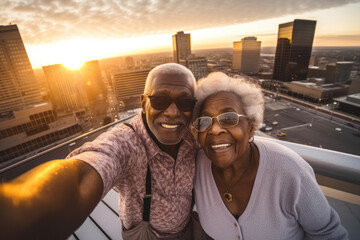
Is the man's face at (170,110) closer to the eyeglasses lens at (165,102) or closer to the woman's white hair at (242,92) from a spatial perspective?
the eyeglasses lens at (165,102)

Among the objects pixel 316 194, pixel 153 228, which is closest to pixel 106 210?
pixel 153 228

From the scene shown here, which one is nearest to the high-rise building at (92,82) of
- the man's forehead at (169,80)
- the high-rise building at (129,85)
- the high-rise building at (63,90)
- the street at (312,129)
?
the high-rise building at (63,90)

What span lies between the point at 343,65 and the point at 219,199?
256 ft

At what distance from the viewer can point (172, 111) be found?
1679 mm

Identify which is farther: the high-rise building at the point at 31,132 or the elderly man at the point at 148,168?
the high-rise building at the point at 31,132

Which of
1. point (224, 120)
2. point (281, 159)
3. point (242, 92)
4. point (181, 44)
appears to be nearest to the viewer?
point (281, 159)

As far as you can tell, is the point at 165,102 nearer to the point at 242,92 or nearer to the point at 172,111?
the point at 172,111

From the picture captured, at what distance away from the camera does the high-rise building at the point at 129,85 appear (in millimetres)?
58906

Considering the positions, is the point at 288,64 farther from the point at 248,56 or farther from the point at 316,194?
the point at 316,194

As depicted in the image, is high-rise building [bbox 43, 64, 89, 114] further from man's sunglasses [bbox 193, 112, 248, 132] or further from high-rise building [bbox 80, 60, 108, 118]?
man's sunglasses [bbox 193, 112, 248, 132]

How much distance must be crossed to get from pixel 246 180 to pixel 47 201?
1.51 m

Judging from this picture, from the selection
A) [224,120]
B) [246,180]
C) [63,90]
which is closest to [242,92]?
[224,120]

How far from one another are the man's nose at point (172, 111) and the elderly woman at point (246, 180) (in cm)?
21

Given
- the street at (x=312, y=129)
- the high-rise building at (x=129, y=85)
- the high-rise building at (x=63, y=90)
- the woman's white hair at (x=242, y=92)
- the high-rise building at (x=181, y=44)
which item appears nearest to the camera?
the woman's white hair at (x=242, y=92)
